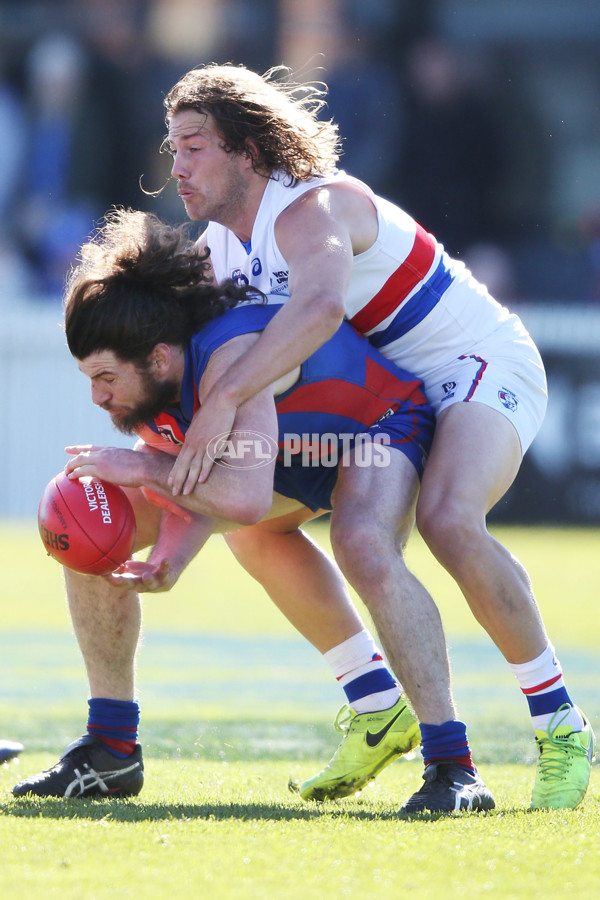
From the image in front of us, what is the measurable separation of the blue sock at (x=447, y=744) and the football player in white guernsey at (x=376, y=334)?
28 centimetres

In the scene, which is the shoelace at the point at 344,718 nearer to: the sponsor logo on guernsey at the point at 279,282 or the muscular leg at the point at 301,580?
the muscular leg at the point at 301,580

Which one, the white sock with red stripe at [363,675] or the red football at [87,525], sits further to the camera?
the white sock with red stripe at [363,675]

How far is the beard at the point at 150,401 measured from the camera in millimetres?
4020

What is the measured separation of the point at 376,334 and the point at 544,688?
1295 millimetres

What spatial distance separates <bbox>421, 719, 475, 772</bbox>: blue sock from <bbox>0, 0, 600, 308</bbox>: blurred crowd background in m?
9.56

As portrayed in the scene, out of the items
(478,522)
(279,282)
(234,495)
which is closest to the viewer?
(234,495)

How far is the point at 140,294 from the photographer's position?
404cm

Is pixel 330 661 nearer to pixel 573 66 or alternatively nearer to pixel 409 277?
pixel 409 277

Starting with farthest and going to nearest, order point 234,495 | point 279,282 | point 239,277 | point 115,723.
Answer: point 239,277 → point 279,282 → point 115,723 → point 234,495

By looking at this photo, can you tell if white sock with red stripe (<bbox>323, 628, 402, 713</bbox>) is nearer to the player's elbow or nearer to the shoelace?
the shoelace

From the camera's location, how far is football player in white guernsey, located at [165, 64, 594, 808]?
391 cm

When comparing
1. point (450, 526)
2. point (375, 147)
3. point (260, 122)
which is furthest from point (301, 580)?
point (375, 147)

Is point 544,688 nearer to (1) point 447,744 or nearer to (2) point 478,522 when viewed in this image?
Result: (1) point 447,744

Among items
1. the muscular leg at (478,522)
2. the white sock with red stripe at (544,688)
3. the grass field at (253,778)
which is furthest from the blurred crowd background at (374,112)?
the white sock with red stripe at (544,688)
